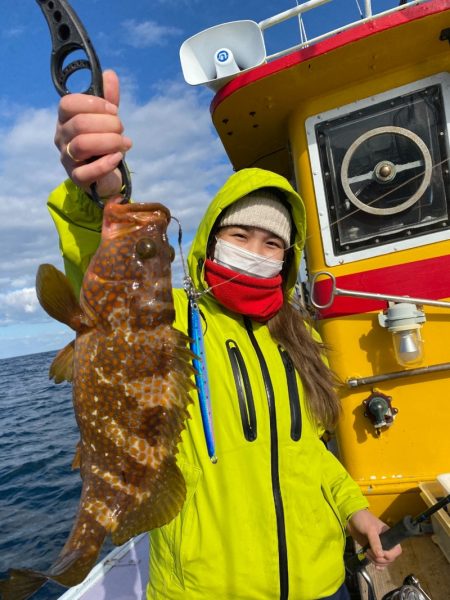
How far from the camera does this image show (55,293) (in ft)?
5.35

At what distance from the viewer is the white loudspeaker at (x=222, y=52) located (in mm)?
3426

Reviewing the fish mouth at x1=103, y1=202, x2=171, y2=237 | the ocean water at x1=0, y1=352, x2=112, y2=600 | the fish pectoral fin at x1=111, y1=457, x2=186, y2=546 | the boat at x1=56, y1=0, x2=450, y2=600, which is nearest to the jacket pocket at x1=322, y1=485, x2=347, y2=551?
the fish pectoral fin at x1=111, y1=457, x2=186, y2=546

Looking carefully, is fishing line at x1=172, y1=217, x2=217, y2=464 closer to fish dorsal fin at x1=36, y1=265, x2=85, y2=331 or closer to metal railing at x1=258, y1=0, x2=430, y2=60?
fish dorsal fin at x1=36, y1=265, x2=85, y2=331

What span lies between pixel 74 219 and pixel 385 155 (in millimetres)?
2969

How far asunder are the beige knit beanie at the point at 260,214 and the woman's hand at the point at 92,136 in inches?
37.0

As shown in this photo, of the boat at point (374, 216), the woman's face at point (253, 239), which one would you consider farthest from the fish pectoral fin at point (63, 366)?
the boat at point (374, 216)

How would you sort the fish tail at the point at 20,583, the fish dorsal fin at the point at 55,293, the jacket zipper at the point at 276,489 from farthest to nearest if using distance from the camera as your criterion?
the jacket zipper at the point at 276,489 → the fish dorsal fin at the point at 55,293 → the fish tail at the point at 20,583

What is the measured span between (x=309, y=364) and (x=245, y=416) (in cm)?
57

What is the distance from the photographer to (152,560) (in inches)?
81.8

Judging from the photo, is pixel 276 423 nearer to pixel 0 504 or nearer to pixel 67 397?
pixel 0 504

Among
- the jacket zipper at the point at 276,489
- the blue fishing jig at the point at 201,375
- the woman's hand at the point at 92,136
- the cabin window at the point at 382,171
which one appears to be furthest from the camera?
the cabin window at the point at 382,171

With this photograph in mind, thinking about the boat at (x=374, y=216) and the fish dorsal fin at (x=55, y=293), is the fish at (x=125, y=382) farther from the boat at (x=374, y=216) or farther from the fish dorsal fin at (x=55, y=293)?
the boat at (x=374, y=216)

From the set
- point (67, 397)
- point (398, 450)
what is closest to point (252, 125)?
point (398, 450)

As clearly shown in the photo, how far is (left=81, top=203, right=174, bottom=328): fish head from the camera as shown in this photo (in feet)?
5.62
